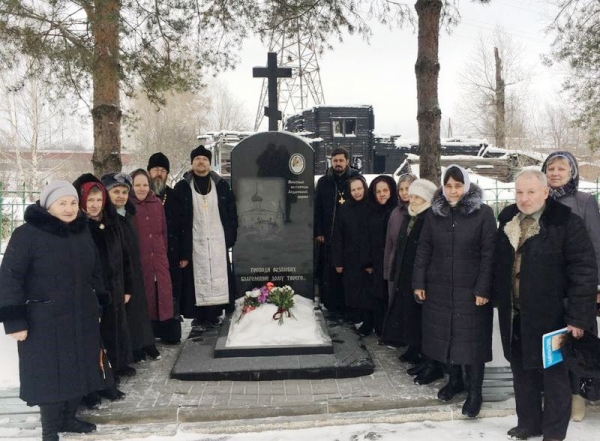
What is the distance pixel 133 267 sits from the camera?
4.68 m

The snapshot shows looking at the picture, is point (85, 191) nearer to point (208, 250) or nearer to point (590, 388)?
point (208, 250)

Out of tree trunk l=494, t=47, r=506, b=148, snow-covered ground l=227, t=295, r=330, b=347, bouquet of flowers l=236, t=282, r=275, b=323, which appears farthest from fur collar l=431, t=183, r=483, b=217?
tree trunk l=494, t=47, r=506, b=148

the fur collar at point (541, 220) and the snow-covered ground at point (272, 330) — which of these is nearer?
the fur collar at point (541, 220)

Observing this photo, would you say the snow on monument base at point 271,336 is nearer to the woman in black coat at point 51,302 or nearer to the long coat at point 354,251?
the long coat at point 354,251

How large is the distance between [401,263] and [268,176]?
6.11 feet

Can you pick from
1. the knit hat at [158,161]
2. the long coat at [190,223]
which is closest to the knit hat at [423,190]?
the long coat at [190,223]

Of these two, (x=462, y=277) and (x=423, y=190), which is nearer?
(x=462, y=277)

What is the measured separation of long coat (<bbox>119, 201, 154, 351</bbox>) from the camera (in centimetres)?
468

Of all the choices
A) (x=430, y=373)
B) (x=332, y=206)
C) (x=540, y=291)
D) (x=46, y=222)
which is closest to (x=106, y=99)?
(x=332, y=206)

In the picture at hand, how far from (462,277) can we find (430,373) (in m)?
1.04

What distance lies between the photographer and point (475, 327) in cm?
398

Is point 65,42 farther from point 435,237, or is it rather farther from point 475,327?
point 475,327

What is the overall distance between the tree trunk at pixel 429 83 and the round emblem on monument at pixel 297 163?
1944mm

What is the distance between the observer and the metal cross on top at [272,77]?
637cm
